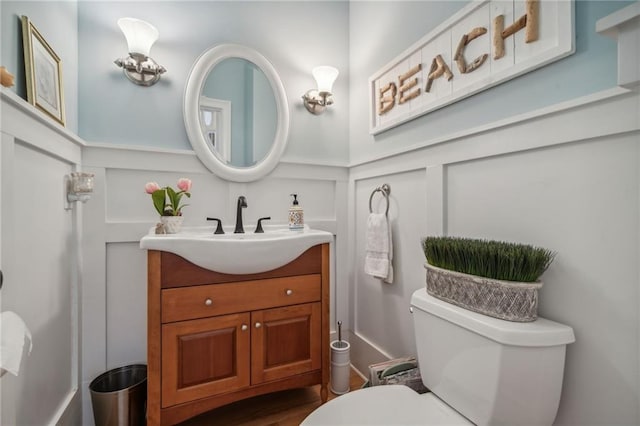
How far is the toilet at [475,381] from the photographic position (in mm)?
747

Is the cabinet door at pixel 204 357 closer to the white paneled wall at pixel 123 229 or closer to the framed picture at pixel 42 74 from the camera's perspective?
the white paneled wall at pixel 123 229

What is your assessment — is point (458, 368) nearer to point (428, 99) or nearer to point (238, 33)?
point (428, 99)

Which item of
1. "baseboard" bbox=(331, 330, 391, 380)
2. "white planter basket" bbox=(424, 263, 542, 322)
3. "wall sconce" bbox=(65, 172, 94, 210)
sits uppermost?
"wall sconce" bbox=(65, 172, 94, 210)

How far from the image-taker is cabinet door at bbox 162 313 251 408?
3.68 feet

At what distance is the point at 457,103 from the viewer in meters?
1.19

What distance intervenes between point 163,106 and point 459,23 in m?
1.41

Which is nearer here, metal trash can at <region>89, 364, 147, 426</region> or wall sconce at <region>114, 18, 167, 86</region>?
metal trash can at <region>89, 364, 147, 426</region>

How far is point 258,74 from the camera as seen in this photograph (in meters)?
1.71

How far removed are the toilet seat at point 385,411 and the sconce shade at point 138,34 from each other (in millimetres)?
1663

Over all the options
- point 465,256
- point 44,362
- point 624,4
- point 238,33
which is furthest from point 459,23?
point 44,362

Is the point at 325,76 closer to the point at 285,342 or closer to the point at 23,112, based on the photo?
the point at 23,112

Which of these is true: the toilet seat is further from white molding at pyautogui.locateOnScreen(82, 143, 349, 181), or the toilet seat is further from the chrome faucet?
white molding at pyautogui.locateOnScreen(82, 143, 349, 181)

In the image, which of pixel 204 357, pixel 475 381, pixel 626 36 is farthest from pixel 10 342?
pixel 626 36

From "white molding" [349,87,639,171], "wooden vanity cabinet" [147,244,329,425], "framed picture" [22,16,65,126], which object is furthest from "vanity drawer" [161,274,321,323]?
"white molding" [349,87,639,171]
